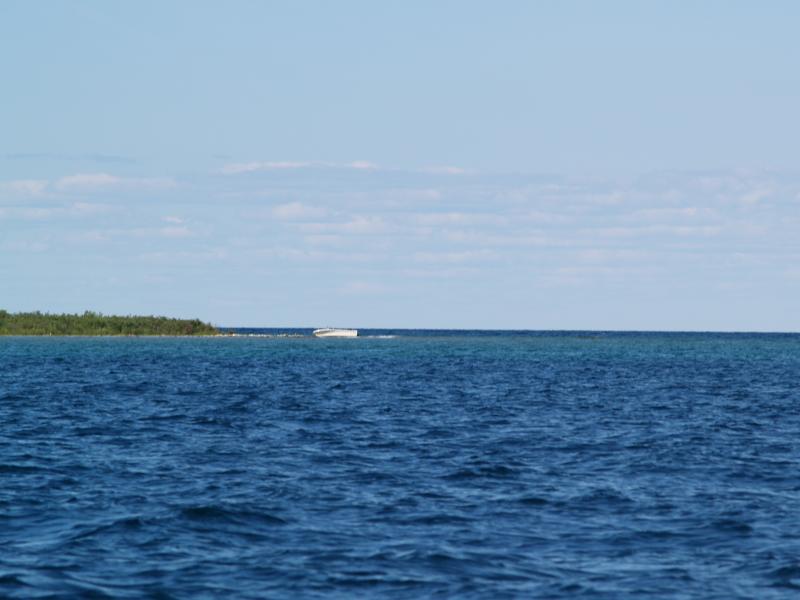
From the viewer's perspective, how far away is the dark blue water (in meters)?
20.6

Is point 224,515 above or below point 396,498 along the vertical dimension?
below

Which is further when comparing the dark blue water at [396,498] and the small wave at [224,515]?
the small wave at [224,515]

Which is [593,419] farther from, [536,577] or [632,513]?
[536,577]

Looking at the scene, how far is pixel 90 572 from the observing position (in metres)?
20.8

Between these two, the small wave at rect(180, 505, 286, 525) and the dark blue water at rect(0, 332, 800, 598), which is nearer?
the dark blue water at rect(0, 332, 800, 598)

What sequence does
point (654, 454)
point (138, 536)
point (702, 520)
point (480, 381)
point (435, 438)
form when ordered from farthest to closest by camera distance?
1. point (480, 381)
2. point (435, 438)
3. point (654, 454)
4. point (702, 520)
5. point (138, 536)

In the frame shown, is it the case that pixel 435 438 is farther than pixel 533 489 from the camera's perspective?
Yes

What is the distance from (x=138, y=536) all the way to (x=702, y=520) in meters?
12.2

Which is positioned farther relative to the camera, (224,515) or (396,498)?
(396,498)

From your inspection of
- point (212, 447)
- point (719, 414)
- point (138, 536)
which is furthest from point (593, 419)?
point (138, 536)

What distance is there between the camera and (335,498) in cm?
2841

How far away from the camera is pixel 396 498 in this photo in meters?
28.4

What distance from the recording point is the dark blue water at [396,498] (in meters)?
20.6

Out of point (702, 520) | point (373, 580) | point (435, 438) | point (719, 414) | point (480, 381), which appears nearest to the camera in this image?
point (373, 580)
